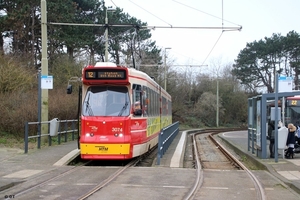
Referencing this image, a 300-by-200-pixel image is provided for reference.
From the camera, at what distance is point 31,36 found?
36.6 metres

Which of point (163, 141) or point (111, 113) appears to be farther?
point (163, 141)

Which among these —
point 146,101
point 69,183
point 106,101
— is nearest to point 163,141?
point 146,101

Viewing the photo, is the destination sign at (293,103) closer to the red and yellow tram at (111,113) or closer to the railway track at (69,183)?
the red and yellow tram at (111,113)

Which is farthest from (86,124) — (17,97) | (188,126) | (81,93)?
(188,126)

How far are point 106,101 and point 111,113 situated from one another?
471 mm

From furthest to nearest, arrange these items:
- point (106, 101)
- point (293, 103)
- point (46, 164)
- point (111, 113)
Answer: point (293, 103) → point (106, 101) → point (111, 113) → point (46, 164)

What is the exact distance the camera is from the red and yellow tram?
14.4 m

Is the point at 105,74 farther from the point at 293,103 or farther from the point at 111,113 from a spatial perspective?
the point at 293,103

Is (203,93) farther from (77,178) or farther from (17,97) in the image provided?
(77,178)

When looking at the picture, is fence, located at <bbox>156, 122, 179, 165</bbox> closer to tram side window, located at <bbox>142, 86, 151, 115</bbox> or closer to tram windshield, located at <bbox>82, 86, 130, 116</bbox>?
tram side window, located at <bbox>142, 86, 151, 115</bbox>

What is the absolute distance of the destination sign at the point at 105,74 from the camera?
48.9ft

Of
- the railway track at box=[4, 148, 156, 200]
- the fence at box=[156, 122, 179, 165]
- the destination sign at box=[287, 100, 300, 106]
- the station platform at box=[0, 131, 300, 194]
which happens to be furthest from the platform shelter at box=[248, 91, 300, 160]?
the destination sign at box=[287, 100, 300, 106]

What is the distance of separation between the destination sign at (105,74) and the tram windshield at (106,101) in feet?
1.34

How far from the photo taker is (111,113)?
14883mm
